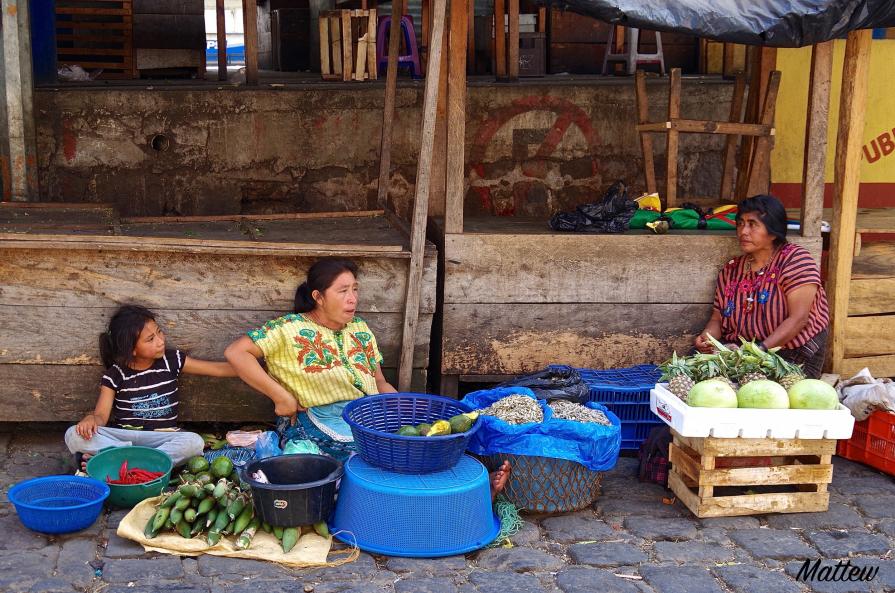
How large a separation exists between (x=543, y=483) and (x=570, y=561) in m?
0.43

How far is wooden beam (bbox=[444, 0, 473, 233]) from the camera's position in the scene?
4840 mm

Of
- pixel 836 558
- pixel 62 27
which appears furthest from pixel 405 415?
pixel 62 27

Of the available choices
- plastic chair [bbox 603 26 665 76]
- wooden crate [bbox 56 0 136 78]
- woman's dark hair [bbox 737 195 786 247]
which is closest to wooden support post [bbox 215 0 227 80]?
wooden crate [bbox 56 0 136 78]

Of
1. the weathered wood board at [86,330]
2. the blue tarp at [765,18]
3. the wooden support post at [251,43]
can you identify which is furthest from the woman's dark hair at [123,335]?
the wooden support post at [251,43]

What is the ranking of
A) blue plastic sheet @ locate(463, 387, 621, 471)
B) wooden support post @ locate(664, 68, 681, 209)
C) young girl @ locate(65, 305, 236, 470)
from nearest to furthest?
blue plastic sheet @ locate(463, 387, 621, 471)
young girl @ locate(65, 305, 236, 470)
wooden support post @ locate(664, 68, 681, 209)

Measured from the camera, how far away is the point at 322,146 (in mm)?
7332

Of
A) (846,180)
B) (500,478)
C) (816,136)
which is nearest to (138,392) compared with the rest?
(500,478)

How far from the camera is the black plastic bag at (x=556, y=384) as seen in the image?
4.57 metres

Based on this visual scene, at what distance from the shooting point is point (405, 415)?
4363 millimetres

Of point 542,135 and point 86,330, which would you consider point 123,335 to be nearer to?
point 86,330

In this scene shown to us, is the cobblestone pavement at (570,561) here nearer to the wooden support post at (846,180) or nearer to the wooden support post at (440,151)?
the wooden support post at (846,180)

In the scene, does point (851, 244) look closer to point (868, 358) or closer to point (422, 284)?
point (868, 358)

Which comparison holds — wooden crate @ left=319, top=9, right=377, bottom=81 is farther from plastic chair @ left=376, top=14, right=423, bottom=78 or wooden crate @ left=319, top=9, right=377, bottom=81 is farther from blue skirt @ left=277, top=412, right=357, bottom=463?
blue skirt @ left=277, top=412, right=357, bottom=463

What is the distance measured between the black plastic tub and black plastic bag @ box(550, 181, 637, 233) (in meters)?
2.02
